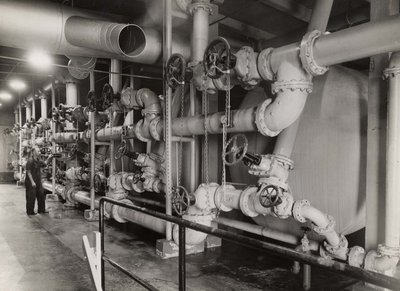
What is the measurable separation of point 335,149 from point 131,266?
268cm

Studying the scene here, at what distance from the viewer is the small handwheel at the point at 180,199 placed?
4.04 m

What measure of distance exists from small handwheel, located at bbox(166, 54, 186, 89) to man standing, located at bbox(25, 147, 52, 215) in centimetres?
484

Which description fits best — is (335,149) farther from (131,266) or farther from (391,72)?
(131,266)

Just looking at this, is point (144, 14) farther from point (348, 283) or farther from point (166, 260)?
point (348, 283)

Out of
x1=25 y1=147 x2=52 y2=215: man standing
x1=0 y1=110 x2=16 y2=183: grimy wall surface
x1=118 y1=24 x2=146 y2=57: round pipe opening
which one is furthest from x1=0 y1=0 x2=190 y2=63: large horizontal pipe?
x1=0 y1=110 x2=16 y2=183: grimy wall surface

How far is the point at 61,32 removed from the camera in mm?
4402

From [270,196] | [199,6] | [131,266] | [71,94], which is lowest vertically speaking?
[131,266]

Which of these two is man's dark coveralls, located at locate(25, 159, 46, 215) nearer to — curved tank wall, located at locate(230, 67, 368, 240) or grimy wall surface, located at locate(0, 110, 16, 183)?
curved tank wall, located at locate(230, 67, 368, 240)

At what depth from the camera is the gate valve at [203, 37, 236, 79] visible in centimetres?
321

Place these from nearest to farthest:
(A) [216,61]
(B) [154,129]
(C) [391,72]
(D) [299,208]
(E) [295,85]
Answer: (C) [391,72] → (E) [295,85] → (D) [299,208] → (A) [216,61] → (B) [154,129]

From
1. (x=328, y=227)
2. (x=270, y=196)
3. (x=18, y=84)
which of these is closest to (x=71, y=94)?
(x=18, y=84)

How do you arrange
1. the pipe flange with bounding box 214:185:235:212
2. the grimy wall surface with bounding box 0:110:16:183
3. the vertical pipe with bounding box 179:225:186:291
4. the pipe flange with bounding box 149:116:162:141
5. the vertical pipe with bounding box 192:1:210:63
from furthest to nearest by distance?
the grimy wall surface with bounding box 0:110:16:183 → the pipe flange with bounding box 149:116:162:141 → the vertical pipe with bounding box 192:1:210:63 → the pipe flange with bounding box 214:185:235:212 → the vertical pipe with bounding box 179:225:186:291

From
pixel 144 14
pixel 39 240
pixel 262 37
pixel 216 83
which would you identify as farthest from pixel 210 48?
pixel 39 240

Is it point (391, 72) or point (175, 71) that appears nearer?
point (391, 72)
